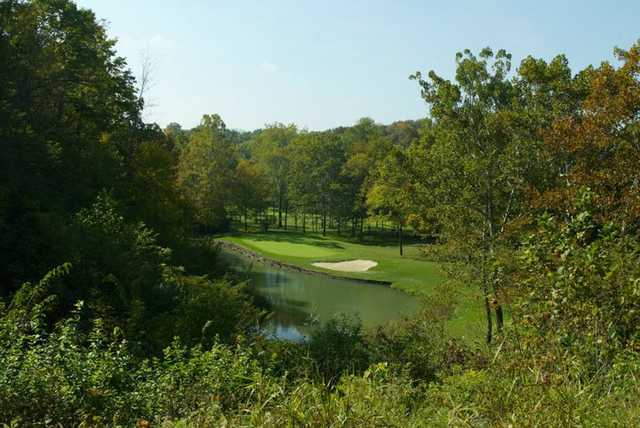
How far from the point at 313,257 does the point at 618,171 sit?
32.3 m

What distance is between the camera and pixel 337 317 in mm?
15688

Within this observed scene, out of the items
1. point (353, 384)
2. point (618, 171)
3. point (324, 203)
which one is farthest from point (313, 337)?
point (324, 203)

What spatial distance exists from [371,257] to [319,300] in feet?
Answer: 49.0

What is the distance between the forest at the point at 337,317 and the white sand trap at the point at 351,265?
533 inches

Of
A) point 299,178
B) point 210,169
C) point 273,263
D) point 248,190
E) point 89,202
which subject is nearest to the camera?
point 89,202

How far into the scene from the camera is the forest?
197 inches

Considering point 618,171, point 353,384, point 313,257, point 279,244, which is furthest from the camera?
point 279,244

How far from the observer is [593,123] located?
42.4 feet

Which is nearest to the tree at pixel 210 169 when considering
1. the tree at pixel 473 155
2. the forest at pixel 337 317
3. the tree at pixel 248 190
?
the tree at pixel 248 190

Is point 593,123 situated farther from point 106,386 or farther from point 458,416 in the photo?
point 106,386

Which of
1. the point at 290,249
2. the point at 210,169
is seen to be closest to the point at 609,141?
the point at 290,249

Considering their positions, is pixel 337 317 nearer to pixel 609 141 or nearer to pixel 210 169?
pixel 609 141

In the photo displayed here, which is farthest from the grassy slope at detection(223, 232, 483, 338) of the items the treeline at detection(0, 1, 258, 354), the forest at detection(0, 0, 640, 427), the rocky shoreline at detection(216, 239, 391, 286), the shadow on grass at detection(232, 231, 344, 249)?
the treeline at detection(0, 1, 258, 354)

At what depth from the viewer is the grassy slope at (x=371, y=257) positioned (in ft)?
85.6
